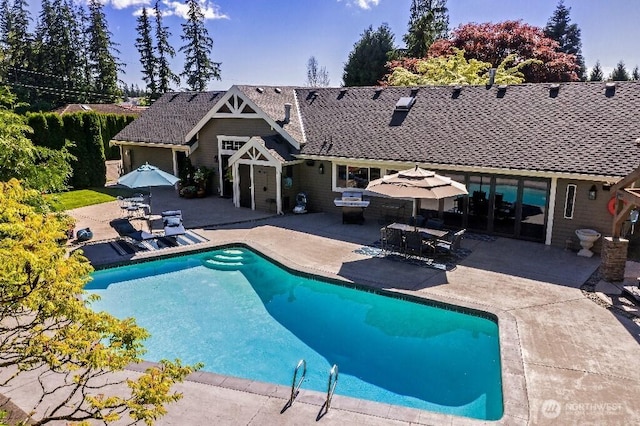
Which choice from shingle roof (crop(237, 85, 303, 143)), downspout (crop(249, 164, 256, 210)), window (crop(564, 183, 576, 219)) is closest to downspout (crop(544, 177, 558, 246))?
window (crop(564, 183, 576, 219))

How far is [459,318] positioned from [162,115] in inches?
960

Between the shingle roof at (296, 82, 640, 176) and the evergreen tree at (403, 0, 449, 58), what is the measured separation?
25.9 meters

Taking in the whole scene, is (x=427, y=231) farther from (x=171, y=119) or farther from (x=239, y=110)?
(x=171, y=119)

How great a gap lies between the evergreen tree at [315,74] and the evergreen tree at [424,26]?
104ft

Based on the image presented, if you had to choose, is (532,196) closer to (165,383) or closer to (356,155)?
(356,155)

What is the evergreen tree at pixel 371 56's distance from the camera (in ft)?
149

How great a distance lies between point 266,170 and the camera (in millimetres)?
19234

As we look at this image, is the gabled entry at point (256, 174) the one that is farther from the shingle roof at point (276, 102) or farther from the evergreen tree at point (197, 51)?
the evergreen tree at point (197, 51)

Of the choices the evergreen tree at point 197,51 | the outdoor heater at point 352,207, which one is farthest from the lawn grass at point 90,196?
the evergreen tree at point 197,51

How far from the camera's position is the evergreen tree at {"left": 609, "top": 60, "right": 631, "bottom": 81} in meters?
66.8

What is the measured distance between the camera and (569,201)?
1412cm

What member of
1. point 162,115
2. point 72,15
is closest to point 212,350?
point 162,115

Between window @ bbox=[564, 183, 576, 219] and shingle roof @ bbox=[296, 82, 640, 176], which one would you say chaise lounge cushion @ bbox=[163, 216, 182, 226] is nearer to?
shingle roof @ bbox=[296, 82, 640, 176]

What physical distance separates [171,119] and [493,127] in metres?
19.6
